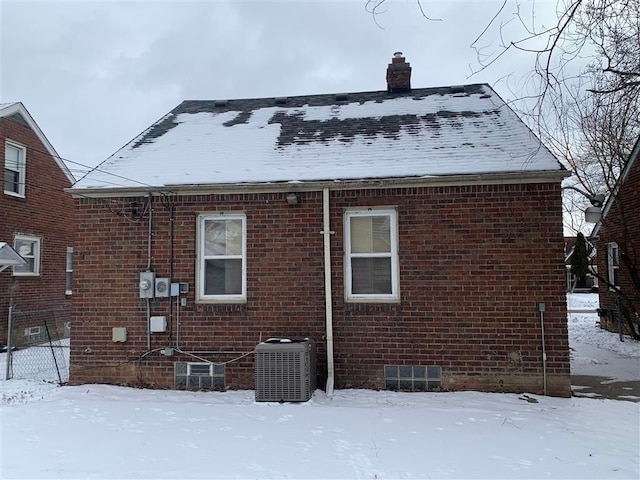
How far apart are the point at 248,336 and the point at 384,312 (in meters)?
2.23

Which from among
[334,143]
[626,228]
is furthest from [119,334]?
[626,228]

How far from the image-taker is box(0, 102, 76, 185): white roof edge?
42.2ft

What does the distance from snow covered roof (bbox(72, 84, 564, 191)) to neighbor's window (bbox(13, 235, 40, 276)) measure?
6.35m

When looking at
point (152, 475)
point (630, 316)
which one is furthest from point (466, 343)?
point (630, 316)

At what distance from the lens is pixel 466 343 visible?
7.20 metres

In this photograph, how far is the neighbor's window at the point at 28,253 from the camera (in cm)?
1318

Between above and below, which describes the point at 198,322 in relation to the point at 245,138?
below

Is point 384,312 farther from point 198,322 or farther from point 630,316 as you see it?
point 630,316

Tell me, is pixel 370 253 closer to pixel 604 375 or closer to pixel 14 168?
pixel 604 375

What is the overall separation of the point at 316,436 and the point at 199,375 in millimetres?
3041

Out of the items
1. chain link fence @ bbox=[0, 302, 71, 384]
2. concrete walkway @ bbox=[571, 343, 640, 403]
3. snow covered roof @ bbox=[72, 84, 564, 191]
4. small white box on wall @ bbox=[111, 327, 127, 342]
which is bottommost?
concrete walkway @ bbox=[571, 343, 640, 403]

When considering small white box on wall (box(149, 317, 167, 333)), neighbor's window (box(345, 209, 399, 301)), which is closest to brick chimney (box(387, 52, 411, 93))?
neighbor's window (box(345, 209, 399, 301))

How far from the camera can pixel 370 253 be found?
7.62 m

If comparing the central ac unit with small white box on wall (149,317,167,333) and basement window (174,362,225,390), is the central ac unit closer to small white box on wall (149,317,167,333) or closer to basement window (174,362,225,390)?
basement window (174,362,225,390)
